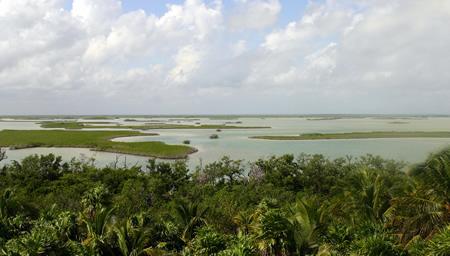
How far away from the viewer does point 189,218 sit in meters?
17.4

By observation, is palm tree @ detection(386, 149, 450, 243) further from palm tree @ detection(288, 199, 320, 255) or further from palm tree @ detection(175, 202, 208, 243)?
palm tree @ detection(175, 202, 208, 243)

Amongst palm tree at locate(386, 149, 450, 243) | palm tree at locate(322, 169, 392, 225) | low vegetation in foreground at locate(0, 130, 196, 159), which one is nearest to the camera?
palm tree at locate(386, 149, 450, 243)

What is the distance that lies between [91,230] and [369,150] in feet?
174

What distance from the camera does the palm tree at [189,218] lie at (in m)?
16.8

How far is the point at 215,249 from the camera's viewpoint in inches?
450

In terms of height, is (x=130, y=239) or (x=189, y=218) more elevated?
(x=130, y=239)

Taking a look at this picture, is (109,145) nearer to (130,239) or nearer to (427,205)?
(130,239)

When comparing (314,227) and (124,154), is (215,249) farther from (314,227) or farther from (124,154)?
(124,154)

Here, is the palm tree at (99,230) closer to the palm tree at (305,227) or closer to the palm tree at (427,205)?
the palm tree at (305,227)

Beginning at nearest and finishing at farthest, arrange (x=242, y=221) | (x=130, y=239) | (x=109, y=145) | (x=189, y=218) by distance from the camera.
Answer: (x=130, y=239) → (x=242, y=221) → (x=189, y=218) → (x=109, y=145)

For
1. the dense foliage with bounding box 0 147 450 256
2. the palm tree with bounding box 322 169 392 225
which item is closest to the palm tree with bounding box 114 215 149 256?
the dense foliage with bounding box 0 147 450 256

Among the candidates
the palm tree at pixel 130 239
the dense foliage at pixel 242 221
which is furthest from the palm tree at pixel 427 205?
the palm tree at pixel 130 239

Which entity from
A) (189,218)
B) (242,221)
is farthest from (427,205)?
(189,218)

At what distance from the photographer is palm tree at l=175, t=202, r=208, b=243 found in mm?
16753
